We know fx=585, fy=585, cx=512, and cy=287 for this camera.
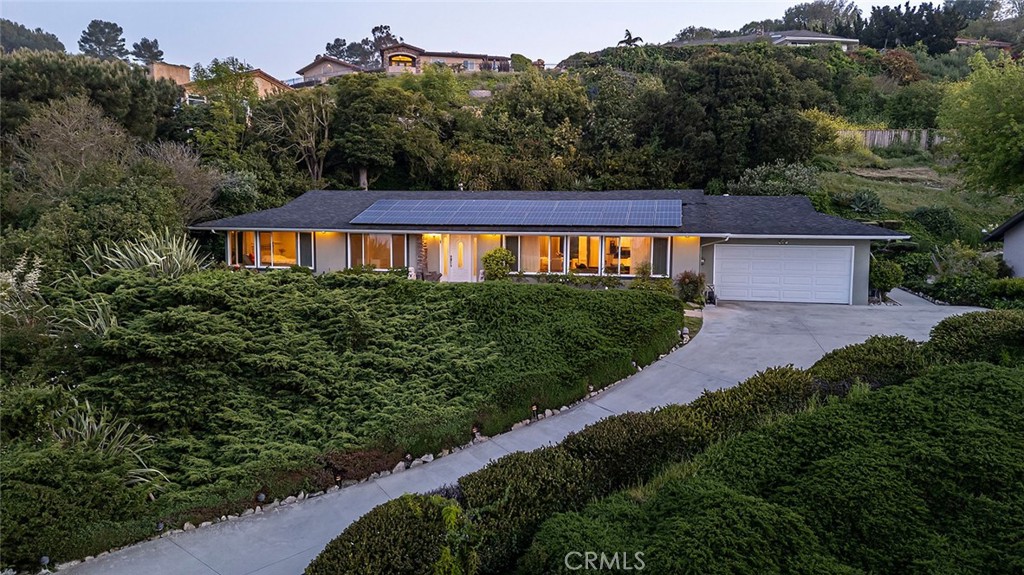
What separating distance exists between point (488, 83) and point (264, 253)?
1549 inches

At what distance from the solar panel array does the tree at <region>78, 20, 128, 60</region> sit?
8367cm

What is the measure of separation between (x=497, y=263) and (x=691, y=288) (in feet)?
19.8

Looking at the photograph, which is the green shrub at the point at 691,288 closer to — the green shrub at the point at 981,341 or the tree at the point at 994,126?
the green shrub at the point at 981,341

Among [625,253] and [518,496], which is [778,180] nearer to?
[625,253]

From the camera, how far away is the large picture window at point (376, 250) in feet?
66.7

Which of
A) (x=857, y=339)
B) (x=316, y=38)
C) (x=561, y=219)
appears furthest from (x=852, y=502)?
(x=316, y=38)

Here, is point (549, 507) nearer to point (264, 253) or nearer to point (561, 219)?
point (561, 219)

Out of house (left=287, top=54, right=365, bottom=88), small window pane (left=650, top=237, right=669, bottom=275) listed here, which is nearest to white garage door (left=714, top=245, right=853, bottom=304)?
small window pane (left=650, top=237, right=669, bottom=275)

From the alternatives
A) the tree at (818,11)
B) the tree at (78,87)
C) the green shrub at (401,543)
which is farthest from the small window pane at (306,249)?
the tree at (818,11)

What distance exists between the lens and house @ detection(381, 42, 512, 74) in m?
65.6

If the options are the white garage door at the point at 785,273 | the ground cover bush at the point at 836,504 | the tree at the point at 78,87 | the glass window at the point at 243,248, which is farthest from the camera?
the tree at the point at 78,87

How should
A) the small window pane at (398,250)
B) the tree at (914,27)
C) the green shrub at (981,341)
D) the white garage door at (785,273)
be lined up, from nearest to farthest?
the green shrub at (981,341)
the white garage door at (785,273)
the small window pane at (398,250)
the tree at (914,27)

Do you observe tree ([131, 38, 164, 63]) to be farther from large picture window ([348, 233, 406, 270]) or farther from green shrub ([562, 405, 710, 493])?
green shrub ([562, 405, 710, 493])

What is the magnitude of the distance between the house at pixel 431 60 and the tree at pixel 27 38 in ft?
122
